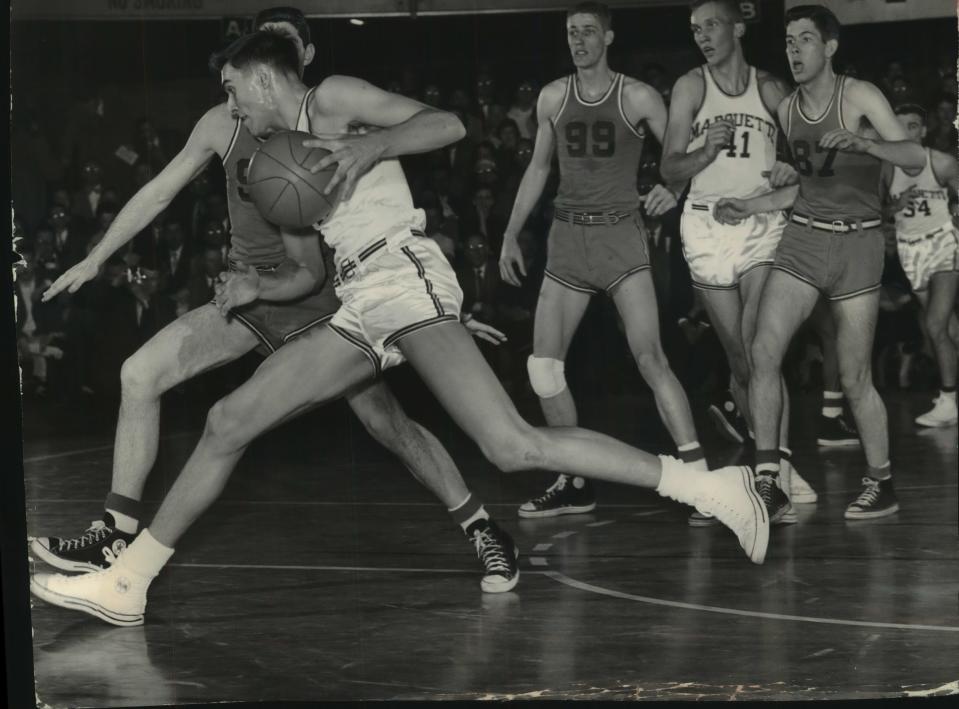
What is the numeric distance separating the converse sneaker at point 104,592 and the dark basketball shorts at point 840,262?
9.04 ft

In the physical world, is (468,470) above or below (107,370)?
below

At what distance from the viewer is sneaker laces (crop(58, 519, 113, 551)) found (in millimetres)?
5641

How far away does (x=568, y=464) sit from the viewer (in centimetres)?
504

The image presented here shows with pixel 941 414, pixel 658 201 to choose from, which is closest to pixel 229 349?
pixel 658 201

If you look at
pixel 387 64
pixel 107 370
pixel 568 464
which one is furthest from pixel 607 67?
pixel 107 370

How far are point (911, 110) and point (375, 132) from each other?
2.15 meters

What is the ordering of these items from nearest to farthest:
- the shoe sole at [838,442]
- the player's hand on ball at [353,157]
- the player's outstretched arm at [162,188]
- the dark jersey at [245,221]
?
the player's hand on ball at [353,157], the player's outstretched arm at [162,188], the dark jersey at [245,221], the shoe sole at [838,442]

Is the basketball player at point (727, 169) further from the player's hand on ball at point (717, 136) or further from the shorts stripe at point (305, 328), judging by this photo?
the shorts stripe at point (305, 328)

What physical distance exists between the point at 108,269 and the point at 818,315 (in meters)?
3.29

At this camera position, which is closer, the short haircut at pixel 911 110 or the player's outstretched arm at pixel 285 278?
the player's outstretched arm at pixel 285 278

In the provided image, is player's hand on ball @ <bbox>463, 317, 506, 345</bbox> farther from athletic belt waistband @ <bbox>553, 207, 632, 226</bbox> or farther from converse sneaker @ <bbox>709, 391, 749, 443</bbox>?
converse sneaker @ <bbox>709, 391, 749, 443</bbox>

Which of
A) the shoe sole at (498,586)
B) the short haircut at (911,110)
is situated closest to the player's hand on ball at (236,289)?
the shoe sole at (498,586)

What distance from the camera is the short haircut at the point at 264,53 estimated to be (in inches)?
208

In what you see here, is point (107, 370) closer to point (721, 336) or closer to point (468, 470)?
point (468, 470)
